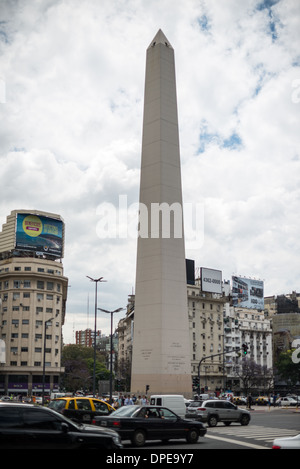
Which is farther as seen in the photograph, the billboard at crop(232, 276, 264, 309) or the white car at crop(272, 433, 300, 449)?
the billboard at crop(232, 276, 264, 309)

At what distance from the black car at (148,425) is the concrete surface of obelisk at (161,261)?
2298 centimetres

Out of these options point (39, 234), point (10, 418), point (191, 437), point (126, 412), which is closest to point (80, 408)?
point (126, 412)

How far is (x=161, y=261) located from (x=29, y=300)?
50.3 m

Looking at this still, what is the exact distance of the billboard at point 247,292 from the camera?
121m

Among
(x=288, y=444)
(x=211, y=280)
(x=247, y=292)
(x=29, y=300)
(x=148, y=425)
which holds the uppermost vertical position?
(x=211, y=280)

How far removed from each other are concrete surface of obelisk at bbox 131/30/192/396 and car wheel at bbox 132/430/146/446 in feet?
79.0

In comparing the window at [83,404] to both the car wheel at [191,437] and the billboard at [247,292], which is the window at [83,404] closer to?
the car wheel at [191,437]

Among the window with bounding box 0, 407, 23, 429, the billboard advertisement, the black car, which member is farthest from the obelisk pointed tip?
the billboard advertisement

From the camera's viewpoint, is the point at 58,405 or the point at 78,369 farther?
the point at 78,369

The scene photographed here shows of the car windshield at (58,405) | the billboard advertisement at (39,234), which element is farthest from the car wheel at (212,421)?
the billboard advertisement at (39,234)

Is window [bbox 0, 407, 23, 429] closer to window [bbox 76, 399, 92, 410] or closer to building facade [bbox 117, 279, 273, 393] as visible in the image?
window [bbox 76, 399, 92, 410]

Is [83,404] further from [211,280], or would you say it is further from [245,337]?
[245,337]

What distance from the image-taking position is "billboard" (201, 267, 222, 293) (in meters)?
109

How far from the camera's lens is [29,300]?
87.9 meters
